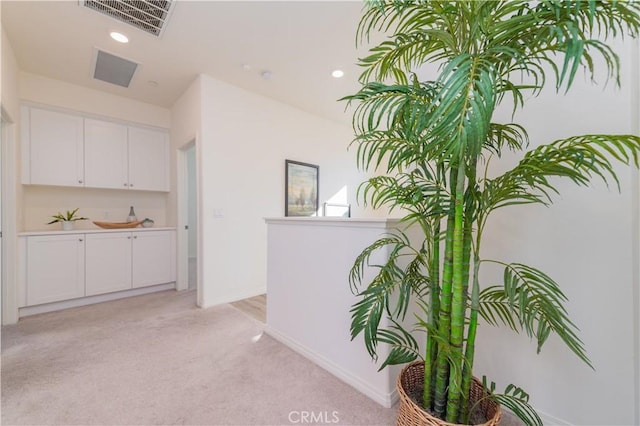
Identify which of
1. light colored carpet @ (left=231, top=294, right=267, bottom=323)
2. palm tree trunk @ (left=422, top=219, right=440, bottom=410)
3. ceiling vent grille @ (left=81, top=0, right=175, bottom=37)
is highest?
ceiling vent grille @ (left=81, top=0, right=175, bottom=37)

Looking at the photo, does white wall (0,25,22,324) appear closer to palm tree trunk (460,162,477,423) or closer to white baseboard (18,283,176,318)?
white baseboard (18,283,176,318)

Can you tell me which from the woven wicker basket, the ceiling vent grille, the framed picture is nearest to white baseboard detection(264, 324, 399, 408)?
the woven wicker basket

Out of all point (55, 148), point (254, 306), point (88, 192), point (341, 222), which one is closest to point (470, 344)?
point (341, 222)

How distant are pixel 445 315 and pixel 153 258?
3698 mm

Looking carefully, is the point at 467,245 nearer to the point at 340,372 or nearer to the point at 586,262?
the point at 586,262

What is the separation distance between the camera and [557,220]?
1252mm

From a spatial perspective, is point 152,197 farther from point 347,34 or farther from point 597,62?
point 597,62

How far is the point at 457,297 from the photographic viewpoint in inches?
35.7

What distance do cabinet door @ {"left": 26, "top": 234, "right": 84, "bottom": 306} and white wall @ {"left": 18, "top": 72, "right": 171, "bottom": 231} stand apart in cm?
43

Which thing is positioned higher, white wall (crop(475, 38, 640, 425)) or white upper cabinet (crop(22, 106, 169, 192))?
white upper cabinet (crop(22, 106, 169, 192))

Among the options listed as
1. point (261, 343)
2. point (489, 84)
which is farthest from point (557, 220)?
point (261, 343)

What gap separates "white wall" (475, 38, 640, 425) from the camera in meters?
1.11

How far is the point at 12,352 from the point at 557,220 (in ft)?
12.3

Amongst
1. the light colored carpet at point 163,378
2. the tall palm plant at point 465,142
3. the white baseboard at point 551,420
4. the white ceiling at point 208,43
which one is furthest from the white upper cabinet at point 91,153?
the white baseboard at point 551,420
